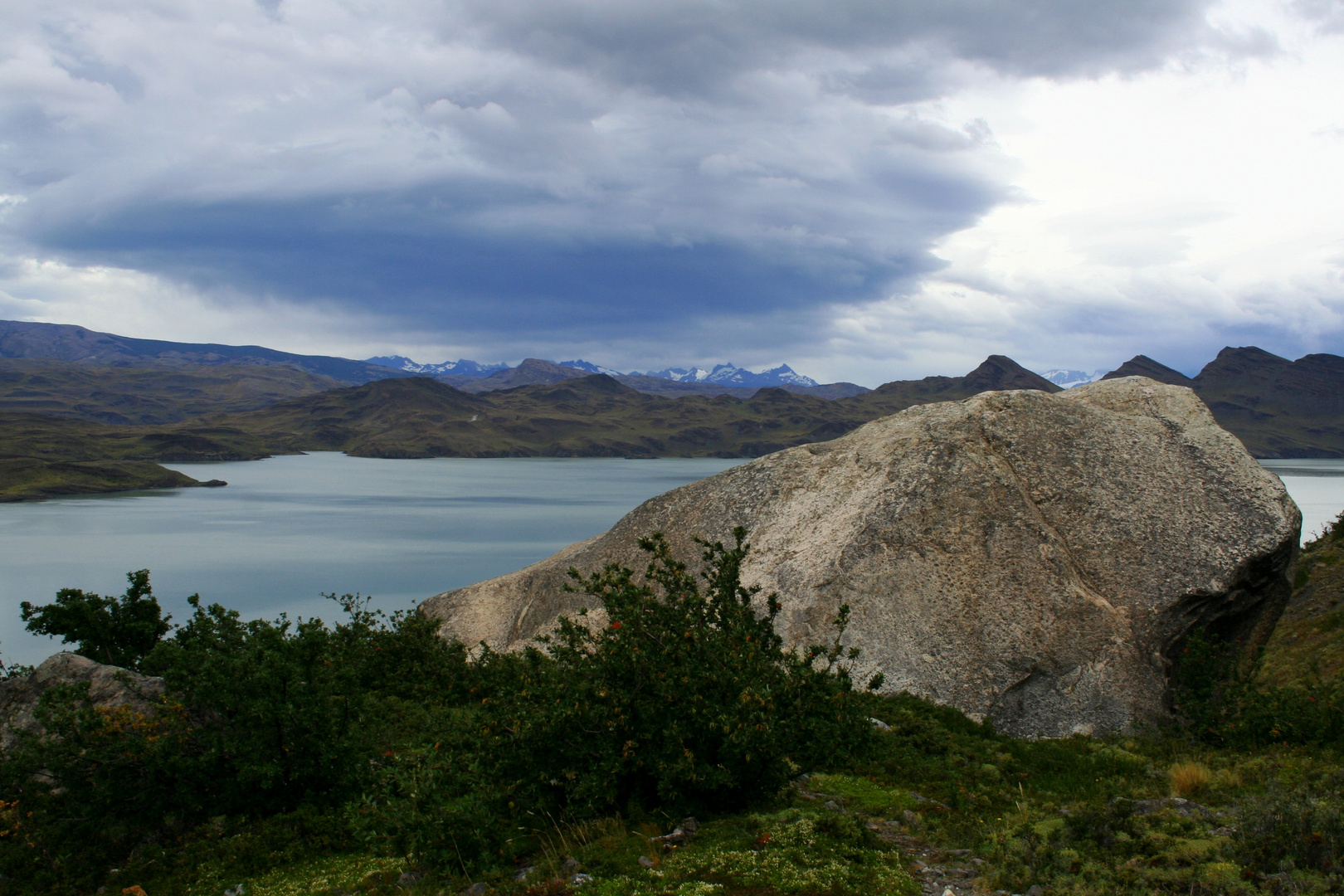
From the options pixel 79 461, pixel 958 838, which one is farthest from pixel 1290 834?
pixel 79 461

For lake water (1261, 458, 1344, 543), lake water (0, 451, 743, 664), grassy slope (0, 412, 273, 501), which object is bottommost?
lake water (0, 451, 743, 664)

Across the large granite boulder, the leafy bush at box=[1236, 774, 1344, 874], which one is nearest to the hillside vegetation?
the leafy bush at box=[1236, 774, 1344, 874]

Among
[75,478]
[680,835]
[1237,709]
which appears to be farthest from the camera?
[75,478]

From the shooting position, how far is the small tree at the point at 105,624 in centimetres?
1544

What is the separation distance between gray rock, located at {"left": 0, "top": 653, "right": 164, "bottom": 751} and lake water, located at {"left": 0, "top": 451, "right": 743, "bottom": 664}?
19.5m

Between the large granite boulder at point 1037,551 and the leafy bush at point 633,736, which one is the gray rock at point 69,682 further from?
the large granite boulder at point 1037,551

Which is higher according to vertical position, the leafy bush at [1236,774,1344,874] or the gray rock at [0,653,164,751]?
the leafy bush at [1236,774,1344,874]

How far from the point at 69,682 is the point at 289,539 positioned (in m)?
77.7

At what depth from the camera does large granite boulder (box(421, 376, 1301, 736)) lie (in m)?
13.2

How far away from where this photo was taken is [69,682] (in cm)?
1162

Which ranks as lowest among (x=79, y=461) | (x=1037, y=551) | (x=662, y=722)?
(x=79, y=461)

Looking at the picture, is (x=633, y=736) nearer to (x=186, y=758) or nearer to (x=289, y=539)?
(x=186, y=758)

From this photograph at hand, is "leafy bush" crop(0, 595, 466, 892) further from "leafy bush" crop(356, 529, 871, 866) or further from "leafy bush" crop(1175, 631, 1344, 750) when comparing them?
"leafy bush" crop(1175, 631, 1344, 750)

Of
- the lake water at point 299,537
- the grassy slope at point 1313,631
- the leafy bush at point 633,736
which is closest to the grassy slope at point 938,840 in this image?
the leafy bush at point 633,736
